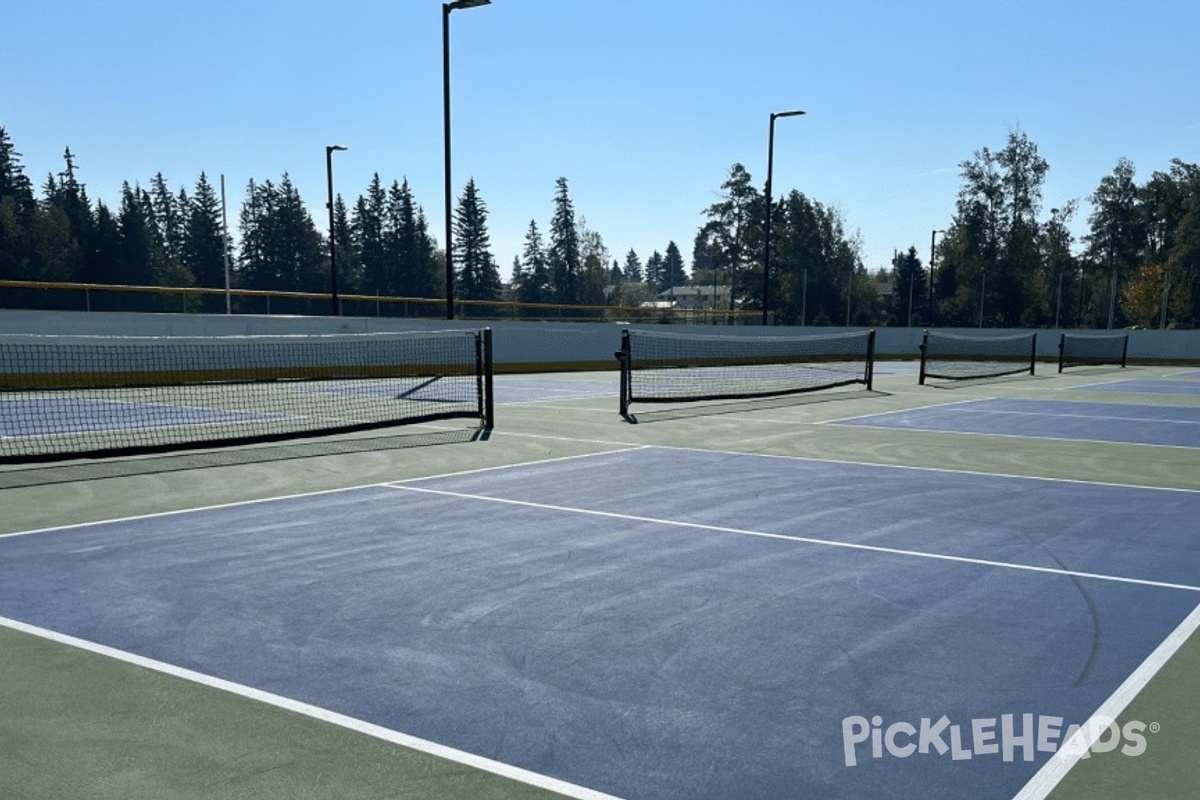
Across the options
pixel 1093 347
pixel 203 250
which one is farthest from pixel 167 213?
pixel 1093 347

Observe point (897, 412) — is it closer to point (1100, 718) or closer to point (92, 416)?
point (92, 416)

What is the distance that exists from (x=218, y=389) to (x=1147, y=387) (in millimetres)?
27308

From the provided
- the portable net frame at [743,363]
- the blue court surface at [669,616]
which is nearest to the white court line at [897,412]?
the portable net frame at [743,363]

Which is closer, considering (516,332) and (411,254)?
(516,332)

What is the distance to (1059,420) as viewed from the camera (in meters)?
18.5

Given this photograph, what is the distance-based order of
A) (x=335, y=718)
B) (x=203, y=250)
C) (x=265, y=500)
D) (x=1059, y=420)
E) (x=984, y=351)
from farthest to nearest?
(x=203, y=250) < (x=984, y=351) < (x=1059, y=420) < (x=265, y=500) < (x=335, y=718)

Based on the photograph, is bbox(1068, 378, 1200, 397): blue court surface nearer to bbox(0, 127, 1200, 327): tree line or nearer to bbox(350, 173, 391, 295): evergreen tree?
bbox(0, 127, 1200, 327): tree line

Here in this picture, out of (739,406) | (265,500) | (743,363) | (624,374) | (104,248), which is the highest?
(104,248)

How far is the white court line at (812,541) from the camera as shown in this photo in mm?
6680

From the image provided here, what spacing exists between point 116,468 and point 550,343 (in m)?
23.2

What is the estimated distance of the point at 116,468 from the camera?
11.6m

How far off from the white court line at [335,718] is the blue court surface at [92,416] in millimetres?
11214

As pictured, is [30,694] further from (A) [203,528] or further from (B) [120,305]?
(B) [120,305]

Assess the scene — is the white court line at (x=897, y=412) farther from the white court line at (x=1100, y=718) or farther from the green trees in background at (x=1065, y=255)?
the green trees in background at (x=1065, y=255)
